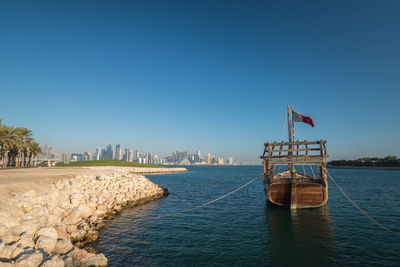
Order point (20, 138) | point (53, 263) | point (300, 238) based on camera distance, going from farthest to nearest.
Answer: point (20, 138) → point (300, 238) → point (53, 263)

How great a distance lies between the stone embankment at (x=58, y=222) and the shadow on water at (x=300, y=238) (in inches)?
341

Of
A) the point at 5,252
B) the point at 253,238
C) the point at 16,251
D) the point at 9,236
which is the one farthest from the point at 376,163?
the point at 5,252

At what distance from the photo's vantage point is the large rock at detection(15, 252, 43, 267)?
6.29m

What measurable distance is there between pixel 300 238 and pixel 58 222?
46.6 feet

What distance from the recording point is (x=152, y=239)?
12.1m

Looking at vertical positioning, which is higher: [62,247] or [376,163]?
[376,163]

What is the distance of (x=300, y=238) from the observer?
39.3ft

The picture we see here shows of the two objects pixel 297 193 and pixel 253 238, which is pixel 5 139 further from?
pixel 297 193

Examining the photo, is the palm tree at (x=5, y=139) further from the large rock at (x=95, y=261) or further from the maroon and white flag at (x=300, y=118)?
the maroon and white flag at (x=300, y=118)

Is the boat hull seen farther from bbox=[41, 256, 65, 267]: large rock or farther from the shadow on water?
bbox=[41, 256, 65, 267]: large rock

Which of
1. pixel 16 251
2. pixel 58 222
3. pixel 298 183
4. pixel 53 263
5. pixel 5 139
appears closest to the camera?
pixel 53 263

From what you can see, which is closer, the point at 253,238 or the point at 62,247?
the point at 62,247

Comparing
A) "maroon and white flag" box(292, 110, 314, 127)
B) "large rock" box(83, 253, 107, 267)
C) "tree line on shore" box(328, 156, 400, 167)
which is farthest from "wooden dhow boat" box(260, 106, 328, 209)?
"tree line on shore" box(328, 156, 400, 167)

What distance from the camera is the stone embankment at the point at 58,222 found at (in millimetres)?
7070
